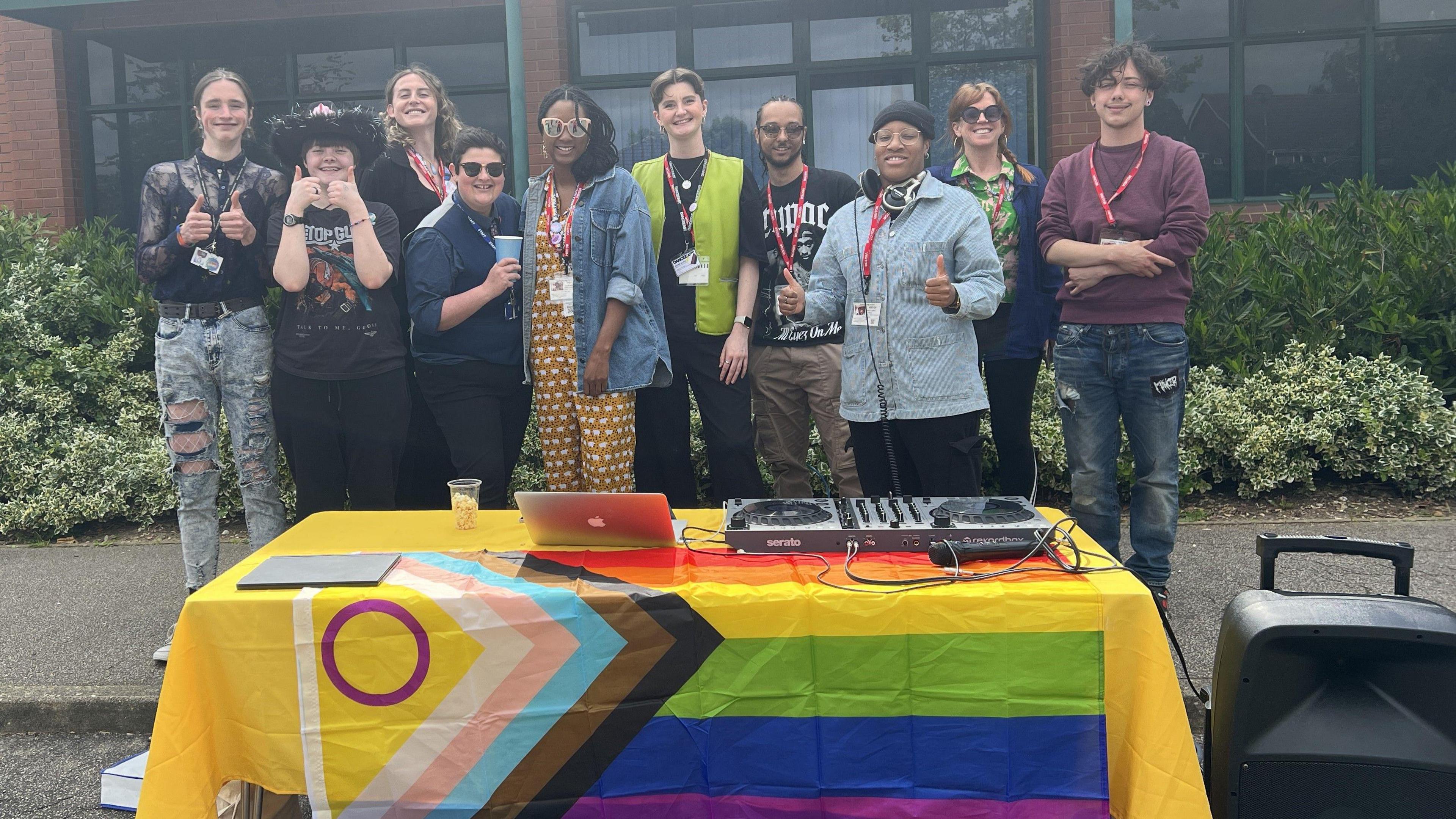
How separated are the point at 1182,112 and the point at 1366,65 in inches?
62.4

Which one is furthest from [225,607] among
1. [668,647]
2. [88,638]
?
[88,638]

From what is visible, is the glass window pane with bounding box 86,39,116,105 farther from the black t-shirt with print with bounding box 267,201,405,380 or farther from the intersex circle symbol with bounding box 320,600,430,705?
the intersex circle symbol with bounding box 320,600,430,705

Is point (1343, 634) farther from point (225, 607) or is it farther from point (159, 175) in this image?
point (159, 175)

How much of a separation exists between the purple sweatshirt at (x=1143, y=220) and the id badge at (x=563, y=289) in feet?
5.66

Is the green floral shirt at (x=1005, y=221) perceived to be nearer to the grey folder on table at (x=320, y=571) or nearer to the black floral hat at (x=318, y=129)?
the black floral hat at (x=318, y=129)

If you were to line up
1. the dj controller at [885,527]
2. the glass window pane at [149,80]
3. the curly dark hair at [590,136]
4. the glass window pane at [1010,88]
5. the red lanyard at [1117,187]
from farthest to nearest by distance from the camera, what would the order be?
the glass window pane at [149,80] → the glass window pane at [1010,88] → the curly dark hair at [590,136] → the red lanyard at [1117,187] → the dj controller at [885,527]

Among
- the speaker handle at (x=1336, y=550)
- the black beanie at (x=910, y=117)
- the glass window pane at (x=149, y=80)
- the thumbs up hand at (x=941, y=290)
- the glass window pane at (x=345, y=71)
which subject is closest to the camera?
the speaker handle at (x=1336, y=550)

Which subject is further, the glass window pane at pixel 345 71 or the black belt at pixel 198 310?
the glass window pane at pixel 345 71

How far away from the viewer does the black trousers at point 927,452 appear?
11.5ft

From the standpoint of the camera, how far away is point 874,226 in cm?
357

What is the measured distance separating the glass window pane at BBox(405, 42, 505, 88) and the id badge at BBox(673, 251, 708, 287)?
6451 mm

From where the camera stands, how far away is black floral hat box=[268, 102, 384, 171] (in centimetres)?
384

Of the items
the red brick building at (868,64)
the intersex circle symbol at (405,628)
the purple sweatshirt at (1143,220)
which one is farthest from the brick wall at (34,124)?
the purple sweatshirt at (1143,220)

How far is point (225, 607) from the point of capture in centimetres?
230
